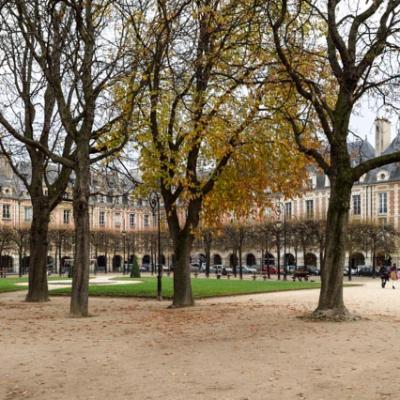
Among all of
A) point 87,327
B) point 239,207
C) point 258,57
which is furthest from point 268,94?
point 87,327

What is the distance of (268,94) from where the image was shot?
1547 cm

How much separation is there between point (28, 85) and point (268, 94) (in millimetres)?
9257

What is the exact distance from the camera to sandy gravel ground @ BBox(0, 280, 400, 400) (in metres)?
6.88

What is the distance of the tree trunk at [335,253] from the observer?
13617mm

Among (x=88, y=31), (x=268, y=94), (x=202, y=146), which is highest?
(x=88, y=31)

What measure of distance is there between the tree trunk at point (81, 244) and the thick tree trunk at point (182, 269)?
3746 mm

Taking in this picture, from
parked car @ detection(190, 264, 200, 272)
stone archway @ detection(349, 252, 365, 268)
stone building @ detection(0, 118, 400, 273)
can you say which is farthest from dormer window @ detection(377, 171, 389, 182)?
parked car @ detection(190, 264, 200, 272)

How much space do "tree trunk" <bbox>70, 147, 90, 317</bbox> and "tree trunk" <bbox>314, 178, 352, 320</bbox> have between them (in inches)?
218

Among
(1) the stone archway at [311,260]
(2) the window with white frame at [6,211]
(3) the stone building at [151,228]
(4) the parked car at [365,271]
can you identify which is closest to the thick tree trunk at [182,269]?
(3) the stone building at [151,228]

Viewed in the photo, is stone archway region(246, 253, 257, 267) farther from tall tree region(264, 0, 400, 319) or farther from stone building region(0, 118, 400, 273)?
tall tree region(264, 0, 400, 319)

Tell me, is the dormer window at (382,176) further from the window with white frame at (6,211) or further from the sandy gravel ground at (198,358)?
the sandy gravel ground at (198,358)

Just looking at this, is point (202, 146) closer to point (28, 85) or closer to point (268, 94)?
point (268, 94)

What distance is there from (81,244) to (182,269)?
13.4 ft

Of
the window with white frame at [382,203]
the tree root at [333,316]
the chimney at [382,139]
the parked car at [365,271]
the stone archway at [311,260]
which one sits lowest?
the parked car at [365,271]
